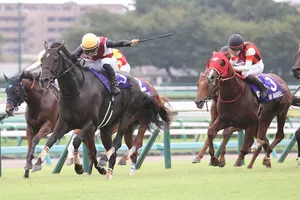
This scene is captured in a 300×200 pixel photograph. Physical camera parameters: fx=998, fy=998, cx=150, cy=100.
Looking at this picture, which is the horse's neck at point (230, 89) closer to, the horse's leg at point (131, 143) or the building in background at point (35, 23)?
the horse's leg at point (131, 143)

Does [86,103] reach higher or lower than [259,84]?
higher

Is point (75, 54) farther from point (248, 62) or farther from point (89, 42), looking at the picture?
point (248, 62)

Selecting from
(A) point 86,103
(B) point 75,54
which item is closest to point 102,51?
(B) point 75,54

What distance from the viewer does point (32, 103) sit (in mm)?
12438

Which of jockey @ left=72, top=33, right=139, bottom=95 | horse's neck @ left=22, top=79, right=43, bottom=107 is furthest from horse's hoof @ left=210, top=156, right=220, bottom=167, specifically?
horse's neck @ left=22, top=79, right=43, bottom=107

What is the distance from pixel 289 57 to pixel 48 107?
27.2 m

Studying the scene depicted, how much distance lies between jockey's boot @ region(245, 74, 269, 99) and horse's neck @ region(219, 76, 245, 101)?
31 cm

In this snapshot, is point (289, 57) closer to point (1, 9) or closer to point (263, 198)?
point (263, 198)

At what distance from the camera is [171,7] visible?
159 ft

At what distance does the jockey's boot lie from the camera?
1206 cm

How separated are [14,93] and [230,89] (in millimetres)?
2664

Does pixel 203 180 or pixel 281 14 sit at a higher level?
pixel 203 180

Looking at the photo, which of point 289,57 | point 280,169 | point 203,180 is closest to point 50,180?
point 203,180

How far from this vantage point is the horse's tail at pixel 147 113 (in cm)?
1172
